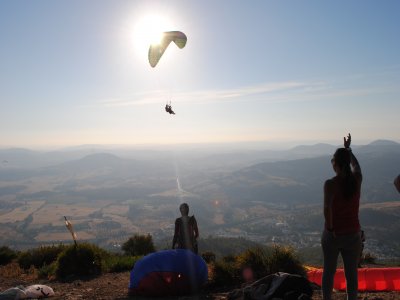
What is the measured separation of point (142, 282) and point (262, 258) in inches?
110

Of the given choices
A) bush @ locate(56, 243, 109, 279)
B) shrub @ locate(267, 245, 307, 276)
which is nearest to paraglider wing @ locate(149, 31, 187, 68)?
bush @ locate(56, 243, 109, 279)

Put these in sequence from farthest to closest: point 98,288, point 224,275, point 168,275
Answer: point 98,288 < point 224,275 < point 168,275

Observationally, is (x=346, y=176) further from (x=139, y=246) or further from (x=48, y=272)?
(x=139, y=246)

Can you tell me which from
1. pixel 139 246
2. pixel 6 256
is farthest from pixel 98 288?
pixel 6 256

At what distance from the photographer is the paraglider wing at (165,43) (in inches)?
493

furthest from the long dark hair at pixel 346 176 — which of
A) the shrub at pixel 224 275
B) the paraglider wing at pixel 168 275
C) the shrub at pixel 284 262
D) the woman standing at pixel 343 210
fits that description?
the shrub at pixel 224 275

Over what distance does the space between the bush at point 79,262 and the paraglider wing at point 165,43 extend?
6067mm

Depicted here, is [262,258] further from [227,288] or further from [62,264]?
[62,264]

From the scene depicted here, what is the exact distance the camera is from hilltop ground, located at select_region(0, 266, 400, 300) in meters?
6.54

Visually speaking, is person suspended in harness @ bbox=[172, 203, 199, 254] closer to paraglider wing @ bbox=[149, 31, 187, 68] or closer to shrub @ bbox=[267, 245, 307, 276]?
shrub @ bbox=[267, 245, 307, 276]

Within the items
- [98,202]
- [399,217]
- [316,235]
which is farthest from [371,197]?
[98,202]

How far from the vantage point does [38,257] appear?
13273 millimetres

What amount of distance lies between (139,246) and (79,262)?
3800 mm

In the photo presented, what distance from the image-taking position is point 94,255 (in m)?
11.3
